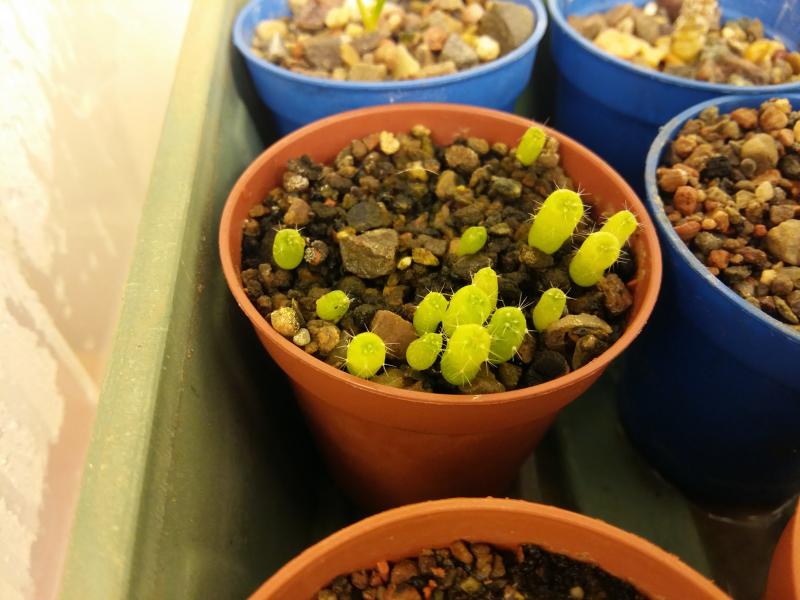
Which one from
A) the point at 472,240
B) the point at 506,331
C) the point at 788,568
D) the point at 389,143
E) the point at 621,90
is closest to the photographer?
the point at 788,568

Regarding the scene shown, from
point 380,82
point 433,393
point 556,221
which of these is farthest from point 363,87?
point 433,393

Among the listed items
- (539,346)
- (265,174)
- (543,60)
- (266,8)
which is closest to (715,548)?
(539,346)

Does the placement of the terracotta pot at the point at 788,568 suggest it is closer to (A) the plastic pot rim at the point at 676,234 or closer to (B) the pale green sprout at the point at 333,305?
(A) the plastic pot rim at the point at 676,234

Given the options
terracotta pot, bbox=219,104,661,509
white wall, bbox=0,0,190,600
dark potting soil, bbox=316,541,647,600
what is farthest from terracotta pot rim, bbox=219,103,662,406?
white wall, bbox=0,0,190,600

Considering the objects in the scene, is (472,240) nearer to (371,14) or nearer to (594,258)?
(594,258)

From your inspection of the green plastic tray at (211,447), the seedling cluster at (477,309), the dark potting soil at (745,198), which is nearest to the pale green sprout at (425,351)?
the seedling cluster at (477,309)

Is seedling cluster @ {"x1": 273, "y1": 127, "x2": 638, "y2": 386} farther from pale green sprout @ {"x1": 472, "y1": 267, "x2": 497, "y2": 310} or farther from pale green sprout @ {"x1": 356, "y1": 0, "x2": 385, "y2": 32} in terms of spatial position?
pale green sprout @ {"x1": 356, "y1": 0, "x2": 385, "y2": 32}

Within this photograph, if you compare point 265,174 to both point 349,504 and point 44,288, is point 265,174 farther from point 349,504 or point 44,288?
point 349,504
